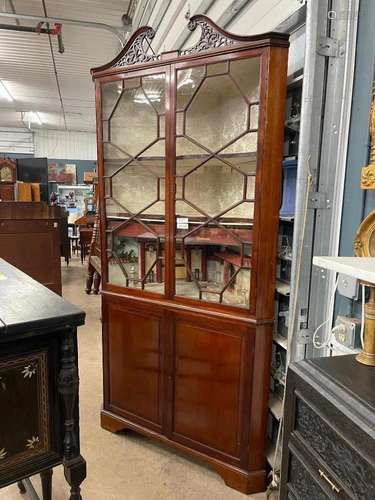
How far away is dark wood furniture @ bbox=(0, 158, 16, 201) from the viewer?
558 cm

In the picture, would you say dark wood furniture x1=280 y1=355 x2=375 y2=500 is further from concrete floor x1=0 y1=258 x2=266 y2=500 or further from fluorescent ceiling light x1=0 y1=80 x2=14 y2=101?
fluorescent ceiling light x1=0 y1=80 x2=14 y2=101

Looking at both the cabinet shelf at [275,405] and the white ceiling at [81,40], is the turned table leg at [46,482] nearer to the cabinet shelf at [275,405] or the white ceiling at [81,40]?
the cabinet shelf at [275,405]

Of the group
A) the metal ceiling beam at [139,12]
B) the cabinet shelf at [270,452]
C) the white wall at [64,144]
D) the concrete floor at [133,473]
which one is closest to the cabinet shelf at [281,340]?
the cabinet shelf at [270,452]

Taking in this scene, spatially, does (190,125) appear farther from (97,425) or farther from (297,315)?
(97,425)

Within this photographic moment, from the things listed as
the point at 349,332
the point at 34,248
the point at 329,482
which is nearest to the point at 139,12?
the point at 34,248

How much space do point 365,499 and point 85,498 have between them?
1538 millimetres

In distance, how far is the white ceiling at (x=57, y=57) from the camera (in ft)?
13.2

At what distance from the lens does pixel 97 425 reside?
241 cm

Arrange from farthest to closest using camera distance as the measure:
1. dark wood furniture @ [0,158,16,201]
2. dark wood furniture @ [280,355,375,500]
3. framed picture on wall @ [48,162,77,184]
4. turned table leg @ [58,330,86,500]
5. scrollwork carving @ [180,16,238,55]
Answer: framed picture on wall @ [48,162,77,184] < dark wood furniture @ [0,158,16,201] < scrollwork carving @ [180,16,238,55] < turned table leg @ [58,330,86,500] < dark wood furniture @ [280,355,375,500]

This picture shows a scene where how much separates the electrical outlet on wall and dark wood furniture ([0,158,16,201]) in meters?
5.48

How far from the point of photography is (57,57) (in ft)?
17.3

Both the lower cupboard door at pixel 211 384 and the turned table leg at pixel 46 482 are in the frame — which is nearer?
the turned table leg at pixel 46 482

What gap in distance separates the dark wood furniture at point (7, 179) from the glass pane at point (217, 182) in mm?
4605

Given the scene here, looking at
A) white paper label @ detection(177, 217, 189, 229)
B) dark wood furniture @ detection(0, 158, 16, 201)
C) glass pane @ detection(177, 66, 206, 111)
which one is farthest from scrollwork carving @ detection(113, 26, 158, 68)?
dark wood furniture @ detection(0, 158, 16, 201)
